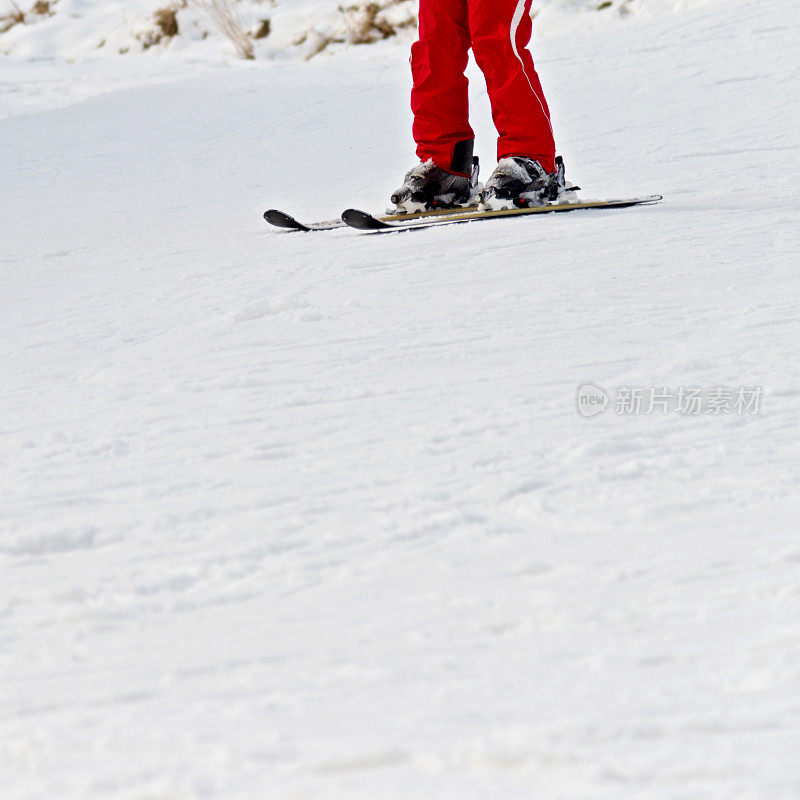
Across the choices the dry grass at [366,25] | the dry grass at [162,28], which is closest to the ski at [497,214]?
the dry grass at [366,25]

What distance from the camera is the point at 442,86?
2.90 meters

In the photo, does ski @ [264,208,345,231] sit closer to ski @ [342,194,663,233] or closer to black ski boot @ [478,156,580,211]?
ski @ [342,194,663,233]

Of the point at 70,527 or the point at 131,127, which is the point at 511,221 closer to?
the point at 70,527

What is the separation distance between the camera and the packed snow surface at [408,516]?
69 cm

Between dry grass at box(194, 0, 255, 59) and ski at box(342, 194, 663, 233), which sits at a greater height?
ski at box(342, 194, 663, 233)

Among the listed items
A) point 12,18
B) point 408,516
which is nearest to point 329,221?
point 408,516

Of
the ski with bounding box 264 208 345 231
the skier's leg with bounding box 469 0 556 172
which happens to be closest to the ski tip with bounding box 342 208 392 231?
the ski with bounding box 264 208 345 231

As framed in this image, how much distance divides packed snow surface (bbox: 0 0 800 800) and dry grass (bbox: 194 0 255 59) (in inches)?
280

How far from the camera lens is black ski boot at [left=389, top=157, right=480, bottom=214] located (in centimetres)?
288

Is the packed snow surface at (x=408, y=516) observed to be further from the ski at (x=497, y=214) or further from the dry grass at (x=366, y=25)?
the dry grass at (x=366, y=25)

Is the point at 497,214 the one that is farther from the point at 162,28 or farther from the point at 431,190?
the point at 162,28

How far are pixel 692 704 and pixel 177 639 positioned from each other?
16.9 inches

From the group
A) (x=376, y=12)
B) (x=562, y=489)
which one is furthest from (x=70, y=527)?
(x=376, y=12)

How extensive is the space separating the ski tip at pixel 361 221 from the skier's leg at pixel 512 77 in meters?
0.48
